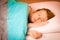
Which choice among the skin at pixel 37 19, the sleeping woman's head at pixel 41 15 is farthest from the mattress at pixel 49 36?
the sleeping woman's head at pixel 41 15

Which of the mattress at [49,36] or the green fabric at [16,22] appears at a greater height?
the green fabric at [16,22]

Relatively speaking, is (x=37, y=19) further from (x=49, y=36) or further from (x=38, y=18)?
(x=49, y=36)

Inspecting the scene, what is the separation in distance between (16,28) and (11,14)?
12 centimetres

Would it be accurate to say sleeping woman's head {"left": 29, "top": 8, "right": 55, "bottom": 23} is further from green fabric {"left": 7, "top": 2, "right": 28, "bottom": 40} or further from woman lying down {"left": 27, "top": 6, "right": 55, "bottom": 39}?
green fabric {"left": 7, "top": 2, "right": 28, "bottom": 40}

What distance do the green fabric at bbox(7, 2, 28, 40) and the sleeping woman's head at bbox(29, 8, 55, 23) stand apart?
0.10 meters

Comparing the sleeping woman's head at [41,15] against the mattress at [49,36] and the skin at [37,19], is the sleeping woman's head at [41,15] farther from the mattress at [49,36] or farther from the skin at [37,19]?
the mattress at [49,36]

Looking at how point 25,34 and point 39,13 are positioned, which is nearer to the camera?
point 25,34

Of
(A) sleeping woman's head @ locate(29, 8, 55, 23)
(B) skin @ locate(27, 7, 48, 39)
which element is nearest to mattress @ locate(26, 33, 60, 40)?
(B) skin @ locate(27, 7, 48, 39)

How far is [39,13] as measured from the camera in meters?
1.10

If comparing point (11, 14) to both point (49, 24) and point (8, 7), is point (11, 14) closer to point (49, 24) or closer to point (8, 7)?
point (8, 7)

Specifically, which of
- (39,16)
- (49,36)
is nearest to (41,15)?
(39,16)

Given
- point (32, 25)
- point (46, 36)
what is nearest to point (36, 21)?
point (32, 25)

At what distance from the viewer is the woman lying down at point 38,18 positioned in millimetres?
1024

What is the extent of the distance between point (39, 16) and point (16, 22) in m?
0.23
